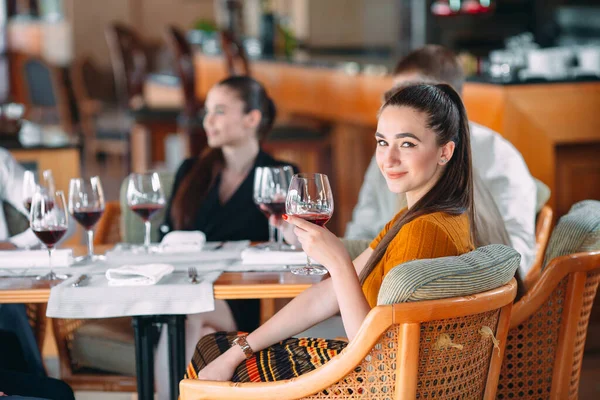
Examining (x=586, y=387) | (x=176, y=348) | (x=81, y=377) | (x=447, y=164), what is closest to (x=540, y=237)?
(x=586, y=387)

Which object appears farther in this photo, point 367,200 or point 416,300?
point 367,200

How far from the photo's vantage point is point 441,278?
164 centimetres

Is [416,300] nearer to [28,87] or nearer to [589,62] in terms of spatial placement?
[589,62]

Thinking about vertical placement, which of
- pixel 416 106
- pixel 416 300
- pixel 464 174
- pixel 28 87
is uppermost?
pixel 416 106

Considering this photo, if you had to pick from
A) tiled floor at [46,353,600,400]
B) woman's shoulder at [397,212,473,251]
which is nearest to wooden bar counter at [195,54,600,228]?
tiled floor at [46,353,600,400]

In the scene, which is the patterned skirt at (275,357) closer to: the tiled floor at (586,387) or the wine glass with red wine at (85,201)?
the wine glass with red wine at (85,201)

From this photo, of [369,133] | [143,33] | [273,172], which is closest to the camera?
[273,172]

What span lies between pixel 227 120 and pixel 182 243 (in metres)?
0.67

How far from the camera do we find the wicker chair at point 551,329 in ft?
6.77

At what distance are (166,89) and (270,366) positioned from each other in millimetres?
6296

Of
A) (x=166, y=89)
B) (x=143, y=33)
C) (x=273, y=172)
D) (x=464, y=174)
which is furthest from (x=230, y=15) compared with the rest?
(x=464, y=174)

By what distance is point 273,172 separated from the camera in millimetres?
2549

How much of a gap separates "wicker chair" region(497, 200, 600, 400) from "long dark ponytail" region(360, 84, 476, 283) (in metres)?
0.22

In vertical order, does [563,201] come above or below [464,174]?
below
